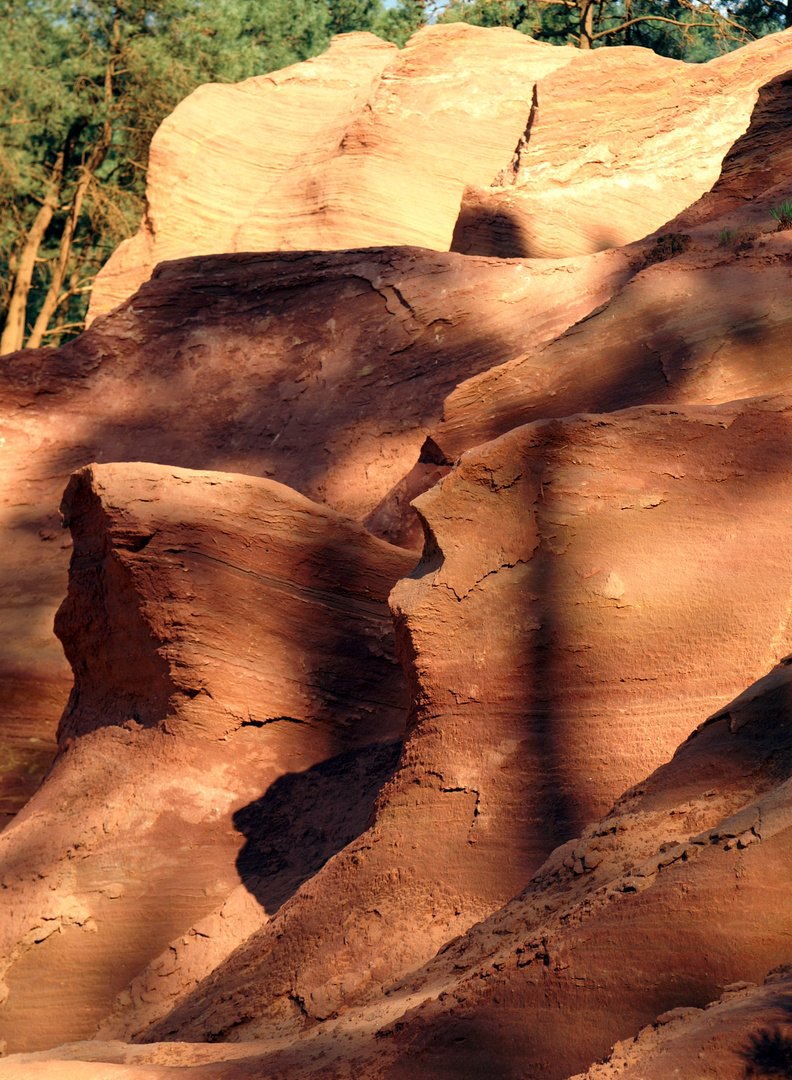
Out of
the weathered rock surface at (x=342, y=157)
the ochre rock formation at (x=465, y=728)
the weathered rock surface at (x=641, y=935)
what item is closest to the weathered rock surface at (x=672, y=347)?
the ochre rock formation at (x=465, y=728)

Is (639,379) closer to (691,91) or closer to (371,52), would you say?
(691,91)

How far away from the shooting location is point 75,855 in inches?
194

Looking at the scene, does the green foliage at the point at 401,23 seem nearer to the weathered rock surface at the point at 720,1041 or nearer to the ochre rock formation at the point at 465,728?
Answer: the ochre rock formation at the point at 465,728

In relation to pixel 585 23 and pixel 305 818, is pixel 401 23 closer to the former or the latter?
pixel 585 23

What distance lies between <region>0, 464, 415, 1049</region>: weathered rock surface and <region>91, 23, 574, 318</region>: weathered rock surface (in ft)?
27.9

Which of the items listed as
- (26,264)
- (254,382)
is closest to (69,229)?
(26,264)

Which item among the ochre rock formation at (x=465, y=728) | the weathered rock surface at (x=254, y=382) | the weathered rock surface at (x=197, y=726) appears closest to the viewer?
the ochre rock formation at (x=465, y=728)

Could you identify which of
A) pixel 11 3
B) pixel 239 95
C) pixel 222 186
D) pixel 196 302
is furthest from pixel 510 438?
pixel 11 3

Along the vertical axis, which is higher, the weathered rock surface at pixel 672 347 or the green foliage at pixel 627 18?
the weathered rock surface at pixel 672 347

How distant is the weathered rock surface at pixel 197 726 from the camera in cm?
473

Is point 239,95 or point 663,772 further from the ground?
point 663,772

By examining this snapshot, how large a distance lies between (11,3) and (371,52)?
867cm

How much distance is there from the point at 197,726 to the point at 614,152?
28.9ft

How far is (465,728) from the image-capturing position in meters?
3.77
